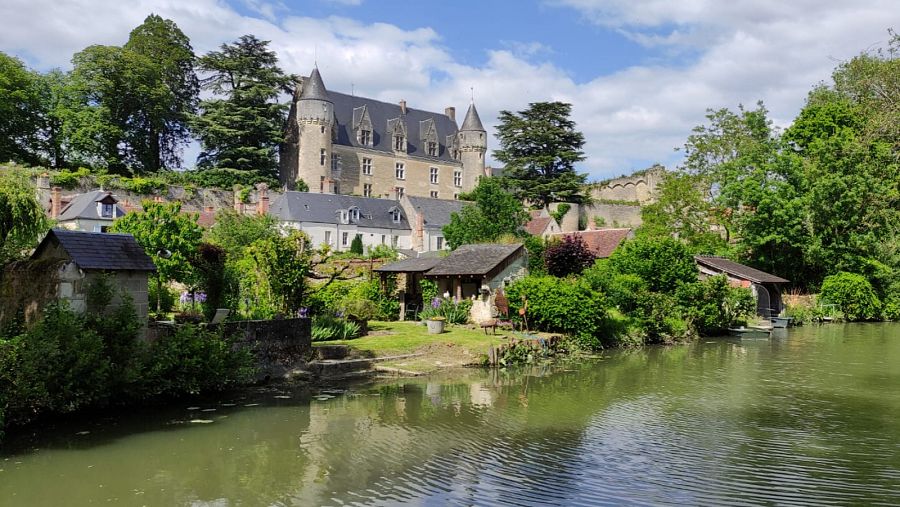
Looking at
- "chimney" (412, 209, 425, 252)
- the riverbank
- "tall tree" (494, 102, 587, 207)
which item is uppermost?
"tall tree" (494, 102, 587, 207)

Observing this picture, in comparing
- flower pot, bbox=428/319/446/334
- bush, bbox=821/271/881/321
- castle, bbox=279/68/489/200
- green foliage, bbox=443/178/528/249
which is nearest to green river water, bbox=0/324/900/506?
flower pot, bbox=428/319/446/334

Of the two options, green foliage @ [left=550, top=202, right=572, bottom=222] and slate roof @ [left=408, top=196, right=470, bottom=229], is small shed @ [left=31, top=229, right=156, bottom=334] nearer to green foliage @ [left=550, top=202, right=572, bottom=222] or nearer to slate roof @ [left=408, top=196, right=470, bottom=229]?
slate roof @ [left=408, top=196, right=470, bottom=229]

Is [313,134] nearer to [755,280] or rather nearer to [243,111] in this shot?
[243,111]

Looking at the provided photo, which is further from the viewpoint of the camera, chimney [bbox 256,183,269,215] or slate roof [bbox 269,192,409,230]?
chimney [bbox 256,183,269,215]

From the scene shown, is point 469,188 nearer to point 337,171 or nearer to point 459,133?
point 459,133

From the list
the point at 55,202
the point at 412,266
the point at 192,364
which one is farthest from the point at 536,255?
the point at 55,202

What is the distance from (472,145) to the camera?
70438 millimetres

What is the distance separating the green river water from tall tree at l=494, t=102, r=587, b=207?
42.6 m

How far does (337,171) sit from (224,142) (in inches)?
438

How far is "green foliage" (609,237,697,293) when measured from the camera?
27234 mm

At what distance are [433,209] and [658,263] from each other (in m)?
30.8

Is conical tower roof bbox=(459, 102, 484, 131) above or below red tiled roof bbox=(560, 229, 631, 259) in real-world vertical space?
above

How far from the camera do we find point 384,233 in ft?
174

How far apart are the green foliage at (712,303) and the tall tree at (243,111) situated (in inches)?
1460
